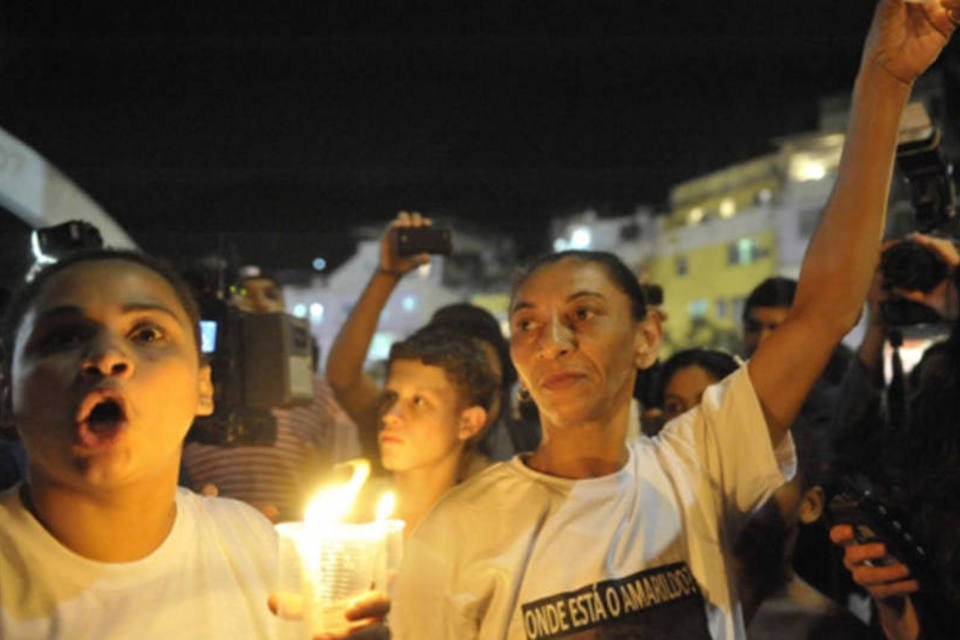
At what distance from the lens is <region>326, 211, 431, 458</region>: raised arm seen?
13.7 feet

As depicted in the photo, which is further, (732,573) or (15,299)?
(732,573)

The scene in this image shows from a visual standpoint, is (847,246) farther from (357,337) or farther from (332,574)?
(357,337)

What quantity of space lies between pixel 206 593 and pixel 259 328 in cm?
136

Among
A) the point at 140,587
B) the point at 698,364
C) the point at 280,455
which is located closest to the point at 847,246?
the point at 140,587

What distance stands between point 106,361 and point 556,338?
1.14m

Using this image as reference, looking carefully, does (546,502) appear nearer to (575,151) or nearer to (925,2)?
(925,2)

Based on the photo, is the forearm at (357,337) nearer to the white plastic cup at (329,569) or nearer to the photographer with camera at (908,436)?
the photographer with camera at (908,436)

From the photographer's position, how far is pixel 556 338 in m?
2.43

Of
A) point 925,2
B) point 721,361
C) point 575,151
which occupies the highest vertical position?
point 575,151

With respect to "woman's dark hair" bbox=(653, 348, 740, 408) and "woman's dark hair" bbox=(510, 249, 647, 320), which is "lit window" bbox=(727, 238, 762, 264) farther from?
"woman's dark hair" bbox=(510, 249, 647, 320)

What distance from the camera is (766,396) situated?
90.7 inches

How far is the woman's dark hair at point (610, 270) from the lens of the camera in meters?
2.61

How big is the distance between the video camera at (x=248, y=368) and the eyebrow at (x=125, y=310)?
38.1 inches

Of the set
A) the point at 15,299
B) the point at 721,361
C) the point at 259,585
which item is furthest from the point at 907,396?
the point at 15,299
